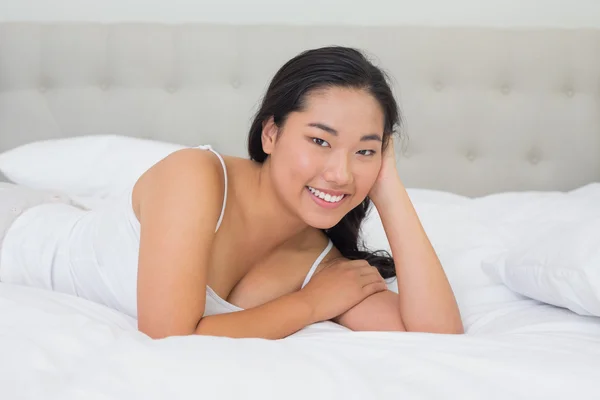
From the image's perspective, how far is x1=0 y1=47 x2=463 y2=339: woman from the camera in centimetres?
125

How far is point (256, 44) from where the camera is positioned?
8.53ft

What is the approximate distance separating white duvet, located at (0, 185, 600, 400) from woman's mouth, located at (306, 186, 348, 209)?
0.99ft

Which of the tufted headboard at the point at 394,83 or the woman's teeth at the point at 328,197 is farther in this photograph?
the tufted headboard at the point at 394,83

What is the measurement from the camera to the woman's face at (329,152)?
133 cm

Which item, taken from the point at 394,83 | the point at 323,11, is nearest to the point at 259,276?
the point at 394,83

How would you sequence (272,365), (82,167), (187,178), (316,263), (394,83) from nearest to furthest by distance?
(272,365), (187,178), (316,263), (82,167), (394,83)

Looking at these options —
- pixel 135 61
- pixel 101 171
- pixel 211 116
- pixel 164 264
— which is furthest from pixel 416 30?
pixel 164 264

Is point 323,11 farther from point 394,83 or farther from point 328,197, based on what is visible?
point 328,197

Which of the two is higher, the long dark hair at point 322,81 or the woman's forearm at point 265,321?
the long dark hair at point 322,81

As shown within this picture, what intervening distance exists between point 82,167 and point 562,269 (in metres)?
1.50

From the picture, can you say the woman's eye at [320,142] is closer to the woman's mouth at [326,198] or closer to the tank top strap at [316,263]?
the woman's mouth at [326,198]

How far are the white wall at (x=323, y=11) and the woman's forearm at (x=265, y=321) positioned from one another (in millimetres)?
1577

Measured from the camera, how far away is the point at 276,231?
5.18ft

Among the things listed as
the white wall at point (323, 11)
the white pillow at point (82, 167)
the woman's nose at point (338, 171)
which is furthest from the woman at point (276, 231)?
the white wall at point (323, 11)
